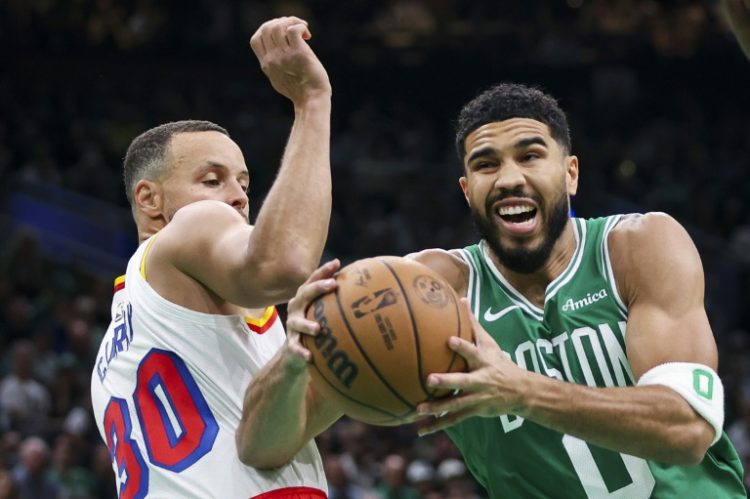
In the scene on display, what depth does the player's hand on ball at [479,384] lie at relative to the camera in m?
2.83

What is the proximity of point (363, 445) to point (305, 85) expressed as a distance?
23.4ft

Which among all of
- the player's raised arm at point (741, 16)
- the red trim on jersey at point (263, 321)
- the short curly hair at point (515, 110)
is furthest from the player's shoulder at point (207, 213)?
the player's raised arm at point (741, 16)

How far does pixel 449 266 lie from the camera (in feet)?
13.2

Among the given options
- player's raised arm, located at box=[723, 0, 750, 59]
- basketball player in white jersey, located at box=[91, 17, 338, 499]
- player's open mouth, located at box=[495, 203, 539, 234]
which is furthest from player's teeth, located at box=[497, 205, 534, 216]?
player's raised arm, located at box=[723, 0, 750, 59]

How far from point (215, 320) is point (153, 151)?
30.4 inches

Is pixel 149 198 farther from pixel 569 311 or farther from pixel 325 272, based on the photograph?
pixel 569 311

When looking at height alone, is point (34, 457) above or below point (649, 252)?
below

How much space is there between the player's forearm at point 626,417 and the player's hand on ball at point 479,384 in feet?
0.23

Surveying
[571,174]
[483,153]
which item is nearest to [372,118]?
[571,174]

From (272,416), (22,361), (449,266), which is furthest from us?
(22,361)

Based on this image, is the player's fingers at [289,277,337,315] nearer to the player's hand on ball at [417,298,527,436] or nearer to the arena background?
the player's hand on ball at [417,298,527,436]

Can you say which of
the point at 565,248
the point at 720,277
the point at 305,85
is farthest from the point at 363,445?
the point at 305,85

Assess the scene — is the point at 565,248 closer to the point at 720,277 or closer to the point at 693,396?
the point at 693,396

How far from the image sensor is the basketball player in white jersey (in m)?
3.23
